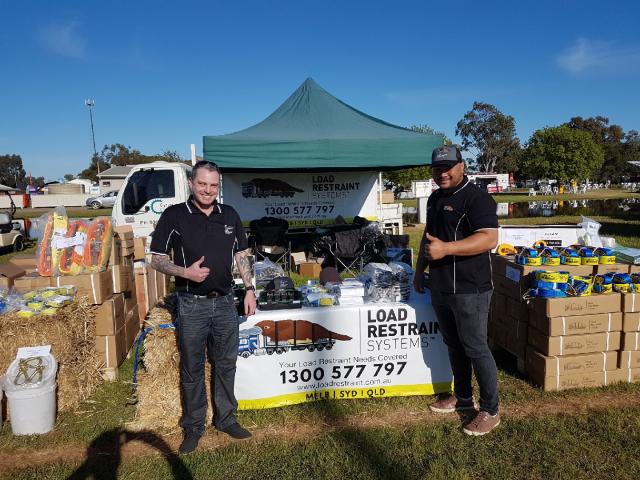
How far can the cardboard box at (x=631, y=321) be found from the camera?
11.7 ft

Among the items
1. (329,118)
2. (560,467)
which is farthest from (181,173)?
(560,467)

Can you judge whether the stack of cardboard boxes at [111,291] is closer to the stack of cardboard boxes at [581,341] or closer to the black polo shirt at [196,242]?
the black polo shirt at [196,242]

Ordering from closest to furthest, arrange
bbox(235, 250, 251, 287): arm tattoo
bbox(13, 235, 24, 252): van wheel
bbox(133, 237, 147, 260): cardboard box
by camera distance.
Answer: bbox(235, 250, 251, 287): arm tattoo, bbox(133, 237, 147, 260): cardboard box, bbox(13, 235, 24, 252): van wheel

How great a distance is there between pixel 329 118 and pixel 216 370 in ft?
20.1

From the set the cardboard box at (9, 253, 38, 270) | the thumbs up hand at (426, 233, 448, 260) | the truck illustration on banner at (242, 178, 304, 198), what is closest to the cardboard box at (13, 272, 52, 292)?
the cardboard box at (9, 253, 38, 270)

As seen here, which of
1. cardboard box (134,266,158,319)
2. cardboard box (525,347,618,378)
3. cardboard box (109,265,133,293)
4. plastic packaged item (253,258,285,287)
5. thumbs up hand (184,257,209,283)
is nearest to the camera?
thumbs up hand (184,257,209,283)

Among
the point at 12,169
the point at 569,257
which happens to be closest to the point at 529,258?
the point at 569,257

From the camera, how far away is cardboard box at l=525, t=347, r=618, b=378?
3523mm

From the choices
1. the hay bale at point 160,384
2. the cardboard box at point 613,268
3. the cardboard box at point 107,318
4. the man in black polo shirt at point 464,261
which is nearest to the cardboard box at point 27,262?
the cardboard box at point 107,318

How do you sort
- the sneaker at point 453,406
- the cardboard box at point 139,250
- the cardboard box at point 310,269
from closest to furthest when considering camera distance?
the sneaker at point 453,406 → the cardboard box at point 139,250 → the cardboard box at point 310,269

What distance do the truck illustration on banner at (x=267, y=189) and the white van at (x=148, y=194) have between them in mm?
1615

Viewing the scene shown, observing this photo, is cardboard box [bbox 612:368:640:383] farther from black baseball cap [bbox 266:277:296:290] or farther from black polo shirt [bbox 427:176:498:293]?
black baseball cap [bbox 266:277:296:290]

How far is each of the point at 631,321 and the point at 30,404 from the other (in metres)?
4.60

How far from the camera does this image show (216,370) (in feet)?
9.73
